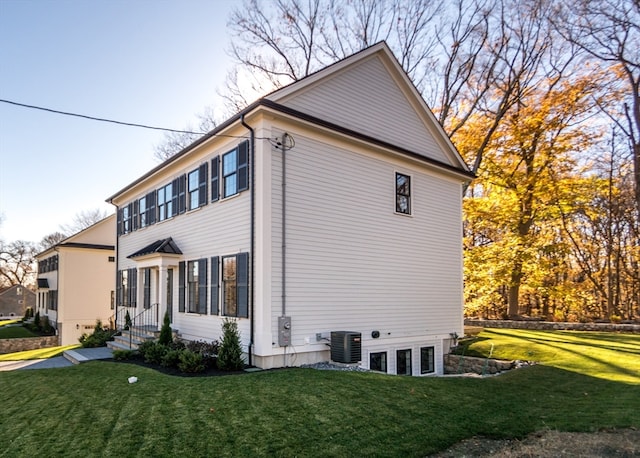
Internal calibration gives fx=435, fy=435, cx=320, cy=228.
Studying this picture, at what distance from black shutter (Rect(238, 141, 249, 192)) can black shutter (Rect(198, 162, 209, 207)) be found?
185 cm

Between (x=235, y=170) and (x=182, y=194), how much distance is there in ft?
11.0

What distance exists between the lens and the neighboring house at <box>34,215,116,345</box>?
24.1 meters

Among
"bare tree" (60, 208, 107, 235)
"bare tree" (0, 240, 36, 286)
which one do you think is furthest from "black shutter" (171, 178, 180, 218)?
"bare tree" (0, 240, 36, 286)

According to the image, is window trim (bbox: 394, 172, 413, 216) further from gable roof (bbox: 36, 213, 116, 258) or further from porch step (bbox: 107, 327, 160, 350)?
gable roof (bbox: 36, 213, 116, 258)

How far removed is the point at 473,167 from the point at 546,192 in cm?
344

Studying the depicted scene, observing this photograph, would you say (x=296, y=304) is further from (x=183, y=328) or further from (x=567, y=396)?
(x=567, y=396)

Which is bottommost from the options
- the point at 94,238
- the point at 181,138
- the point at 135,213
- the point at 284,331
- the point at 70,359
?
the point at 70,359

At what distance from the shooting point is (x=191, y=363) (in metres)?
8.67

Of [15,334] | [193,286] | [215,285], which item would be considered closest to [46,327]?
[15,334]

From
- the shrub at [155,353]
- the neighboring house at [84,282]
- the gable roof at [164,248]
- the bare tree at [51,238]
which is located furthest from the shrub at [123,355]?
the bare tree at [51,238]

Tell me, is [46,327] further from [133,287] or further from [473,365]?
[473,365]

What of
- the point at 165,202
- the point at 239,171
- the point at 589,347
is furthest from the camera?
the point at 165,202

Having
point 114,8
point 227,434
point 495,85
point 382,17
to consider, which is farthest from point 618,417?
point 382,17

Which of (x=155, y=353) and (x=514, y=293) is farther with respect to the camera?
(x=514, y=293)
